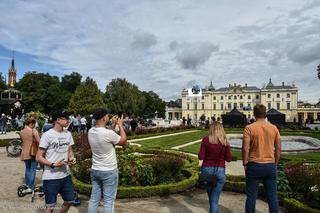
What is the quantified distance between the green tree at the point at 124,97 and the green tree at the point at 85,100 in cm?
685

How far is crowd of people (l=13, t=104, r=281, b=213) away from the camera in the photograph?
15.8 ft

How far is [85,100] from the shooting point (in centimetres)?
6297

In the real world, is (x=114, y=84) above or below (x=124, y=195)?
above

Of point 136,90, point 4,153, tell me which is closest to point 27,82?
point 136,90

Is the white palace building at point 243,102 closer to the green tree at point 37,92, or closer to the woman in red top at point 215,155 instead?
the green tree at point 37,92

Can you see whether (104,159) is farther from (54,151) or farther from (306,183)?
(306,183)

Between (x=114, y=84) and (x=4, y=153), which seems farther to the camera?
(x=114, y=84)

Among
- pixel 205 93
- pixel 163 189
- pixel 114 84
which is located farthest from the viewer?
pixel 205 93

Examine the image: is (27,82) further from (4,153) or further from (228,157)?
(228,157)

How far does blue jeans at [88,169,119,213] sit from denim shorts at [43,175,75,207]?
39 centimetres

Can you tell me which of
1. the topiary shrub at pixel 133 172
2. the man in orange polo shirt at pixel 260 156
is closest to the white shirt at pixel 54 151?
the man in orange polo shirt at pixel 260 156

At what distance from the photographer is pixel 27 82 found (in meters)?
68.2

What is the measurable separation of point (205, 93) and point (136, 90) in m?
52.4

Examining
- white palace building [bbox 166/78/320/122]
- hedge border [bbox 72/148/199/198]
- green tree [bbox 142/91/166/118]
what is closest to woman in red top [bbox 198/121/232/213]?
hedge border [bbox 72/148/199/198]
